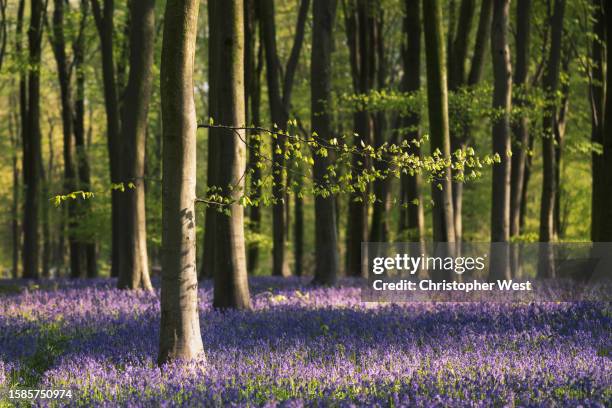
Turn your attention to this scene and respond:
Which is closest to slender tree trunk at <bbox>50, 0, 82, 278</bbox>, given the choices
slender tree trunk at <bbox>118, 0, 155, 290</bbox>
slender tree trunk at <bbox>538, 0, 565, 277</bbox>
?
slender tree trunk at <bbox>118, 0, 155, 290</bbox>

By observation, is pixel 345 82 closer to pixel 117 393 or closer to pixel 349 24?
pixel 349 24

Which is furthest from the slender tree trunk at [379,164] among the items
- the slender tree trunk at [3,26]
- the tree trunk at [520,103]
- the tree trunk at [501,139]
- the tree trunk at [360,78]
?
the slender tree trunk at [3,26]

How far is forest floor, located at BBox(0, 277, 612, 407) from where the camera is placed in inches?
246

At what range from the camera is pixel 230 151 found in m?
12.4

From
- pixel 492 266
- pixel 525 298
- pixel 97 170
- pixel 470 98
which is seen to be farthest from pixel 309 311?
pixel 97 170

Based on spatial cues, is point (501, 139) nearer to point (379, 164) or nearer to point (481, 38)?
point (481, 38)

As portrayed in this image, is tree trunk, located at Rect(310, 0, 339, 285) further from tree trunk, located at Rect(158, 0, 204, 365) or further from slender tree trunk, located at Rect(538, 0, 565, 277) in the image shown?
tree trunk, located at Rect(158, 0, 204, 365)

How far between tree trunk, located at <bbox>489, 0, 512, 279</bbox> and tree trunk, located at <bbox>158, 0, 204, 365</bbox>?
985 cm

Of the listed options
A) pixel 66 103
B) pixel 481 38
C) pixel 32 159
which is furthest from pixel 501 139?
pixel 66 103

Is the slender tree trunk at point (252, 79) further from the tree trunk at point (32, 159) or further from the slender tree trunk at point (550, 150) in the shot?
the slender tree trunk at point (550, 150)

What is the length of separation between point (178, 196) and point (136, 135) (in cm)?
901

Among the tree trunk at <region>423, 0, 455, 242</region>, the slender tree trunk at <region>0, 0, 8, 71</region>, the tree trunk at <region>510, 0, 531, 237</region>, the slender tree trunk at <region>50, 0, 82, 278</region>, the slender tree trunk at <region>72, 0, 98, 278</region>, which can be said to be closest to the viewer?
the tree trunk at <region>423, 0, 455, 242</region>

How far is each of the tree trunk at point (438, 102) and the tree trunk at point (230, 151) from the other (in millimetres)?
4356

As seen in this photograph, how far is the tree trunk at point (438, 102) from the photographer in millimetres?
15078
